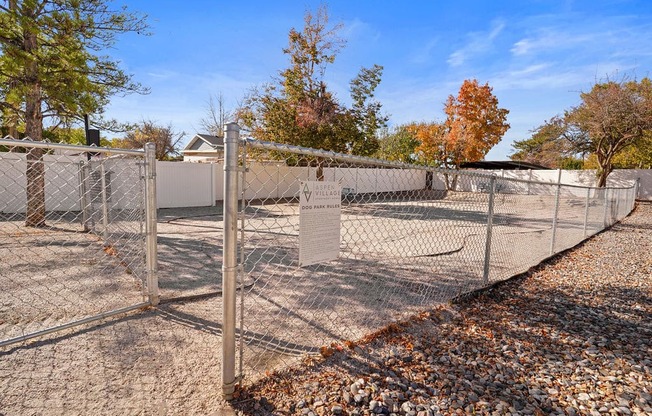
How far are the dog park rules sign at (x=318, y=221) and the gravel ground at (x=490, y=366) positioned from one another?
81 centimetres

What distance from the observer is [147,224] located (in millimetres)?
3104

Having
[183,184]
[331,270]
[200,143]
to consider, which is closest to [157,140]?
[200,143]

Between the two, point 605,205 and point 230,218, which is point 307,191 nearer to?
point 230,218

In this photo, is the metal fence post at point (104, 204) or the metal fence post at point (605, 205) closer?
the metal fence post at point (104, 204)

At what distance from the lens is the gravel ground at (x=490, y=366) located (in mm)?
2084

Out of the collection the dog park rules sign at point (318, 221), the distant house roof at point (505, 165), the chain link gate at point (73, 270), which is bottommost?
the chain link gate at point (73, 270)

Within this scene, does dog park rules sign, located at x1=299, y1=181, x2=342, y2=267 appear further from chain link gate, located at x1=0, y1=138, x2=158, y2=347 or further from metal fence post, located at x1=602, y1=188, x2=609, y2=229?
metal fence post, located at x1=602, y1=188, x2=609, y2=229

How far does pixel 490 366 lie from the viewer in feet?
8.36

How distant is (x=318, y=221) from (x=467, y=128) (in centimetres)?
2622

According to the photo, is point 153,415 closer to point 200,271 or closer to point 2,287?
point 200,271

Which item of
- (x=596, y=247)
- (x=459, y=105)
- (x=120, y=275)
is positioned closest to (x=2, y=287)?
(x=120, y=275)

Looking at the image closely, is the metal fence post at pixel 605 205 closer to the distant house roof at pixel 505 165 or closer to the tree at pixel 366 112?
the tree at pixel 366 112

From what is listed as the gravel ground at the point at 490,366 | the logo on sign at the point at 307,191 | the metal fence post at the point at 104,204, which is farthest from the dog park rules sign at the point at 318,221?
the metal fence post at the point at 104,204

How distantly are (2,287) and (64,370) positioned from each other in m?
2.51
